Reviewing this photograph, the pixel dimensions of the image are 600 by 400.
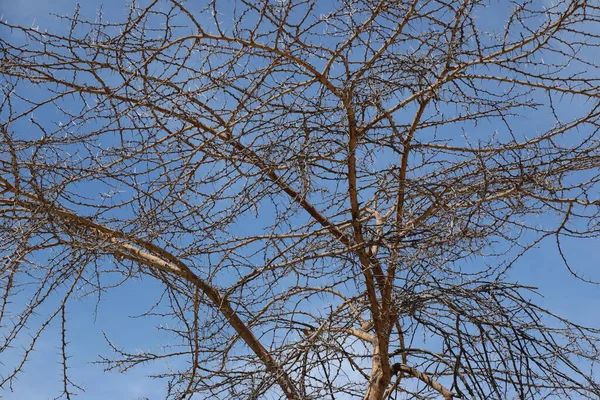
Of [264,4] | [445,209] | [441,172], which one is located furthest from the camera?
[441,172]

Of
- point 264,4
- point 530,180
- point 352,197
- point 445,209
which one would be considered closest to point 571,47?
point 530,180

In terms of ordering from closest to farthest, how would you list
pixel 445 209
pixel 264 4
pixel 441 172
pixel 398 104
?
pixel 264 4, pixel 445 209, pixel 398 104, pixel 441 172

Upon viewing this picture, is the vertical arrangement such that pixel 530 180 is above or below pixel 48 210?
below

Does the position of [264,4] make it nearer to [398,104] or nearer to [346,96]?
[346,96]

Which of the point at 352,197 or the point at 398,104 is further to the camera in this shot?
the point at 398,104

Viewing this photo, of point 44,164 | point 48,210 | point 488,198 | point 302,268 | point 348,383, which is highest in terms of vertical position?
point 44,164

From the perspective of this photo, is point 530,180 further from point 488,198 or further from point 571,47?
point 571,47

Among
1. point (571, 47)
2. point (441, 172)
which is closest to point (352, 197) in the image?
point (441, 172)

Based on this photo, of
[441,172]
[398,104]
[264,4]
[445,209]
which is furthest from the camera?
[441,172]

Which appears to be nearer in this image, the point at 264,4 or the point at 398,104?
the point at 264,4

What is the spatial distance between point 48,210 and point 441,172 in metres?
1.72

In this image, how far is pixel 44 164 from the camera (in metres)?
2.94

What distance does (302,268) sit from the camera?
8.80 ft

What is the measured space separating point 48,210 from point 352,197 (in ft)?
4.06
